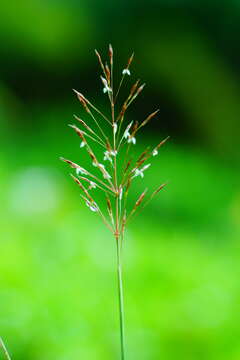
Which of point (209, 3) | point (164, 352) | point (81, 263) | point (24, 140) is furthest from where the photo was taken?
point (209, 3)

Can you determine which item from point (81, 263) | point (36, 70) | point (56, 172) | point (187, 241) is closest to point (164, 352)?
point (81, 263)

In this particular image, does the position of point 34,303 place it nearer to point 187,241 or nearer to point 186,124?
point 187,241

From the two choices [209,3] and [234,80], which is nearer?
[209,3]

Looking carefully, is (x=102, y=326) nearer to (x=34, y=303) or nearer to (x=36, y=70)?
(x=34, y=303)

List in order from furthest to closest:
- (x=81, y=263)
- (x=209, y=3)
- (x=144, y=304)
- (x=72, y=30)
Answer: (x=72, y=30), (x=209, y=3), (x=81, y=263), (x=144, y=304)

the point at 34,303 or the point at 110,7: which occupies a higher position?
the point at 110,7

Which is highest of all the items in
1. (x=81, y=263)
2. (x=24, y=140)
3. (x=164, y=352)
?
(x=24, y=140)
